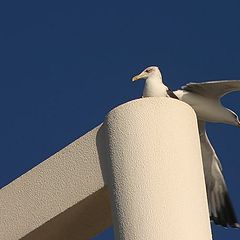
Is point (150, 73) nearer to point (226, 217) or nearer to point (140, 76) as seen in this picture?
point (140, 76)

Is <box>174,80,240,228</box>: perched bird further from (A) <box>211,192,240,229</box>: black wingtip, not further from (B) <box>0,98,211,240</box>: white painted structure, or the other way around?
(B) <box>0,98,211,240</box>: white painted structure

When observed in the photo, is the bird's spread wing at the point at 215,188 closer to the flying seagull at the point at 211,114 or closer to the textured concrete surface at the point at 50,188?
the flying seagull at the point at 211,114

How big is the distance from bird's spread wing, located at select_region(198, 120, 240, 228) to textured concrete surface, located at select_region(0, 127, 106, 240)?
2082 mm

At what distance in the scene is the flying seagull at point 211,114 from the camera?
23.8 feet

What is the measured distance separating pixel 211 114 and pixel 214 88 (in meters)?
0.21

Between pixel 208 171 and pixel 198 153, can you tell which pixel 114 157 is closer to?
pixel 198 153

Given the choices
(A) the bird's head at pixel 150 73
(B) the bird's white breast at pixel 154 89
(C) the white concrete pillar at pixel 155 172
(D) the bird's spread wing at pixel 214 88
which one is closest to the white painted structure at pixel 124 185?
(C) the white concrete pillar at pixel 155 172

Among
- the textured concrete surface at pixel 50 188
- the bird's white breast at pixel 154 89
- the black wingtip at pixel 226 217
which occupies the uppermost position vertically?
the bird's white breast at pixel 154 89

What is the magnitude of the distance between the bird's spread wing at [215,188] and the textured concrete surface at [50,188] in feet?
6.83

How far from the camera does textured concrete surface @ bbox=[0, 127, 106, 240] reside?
523 cm

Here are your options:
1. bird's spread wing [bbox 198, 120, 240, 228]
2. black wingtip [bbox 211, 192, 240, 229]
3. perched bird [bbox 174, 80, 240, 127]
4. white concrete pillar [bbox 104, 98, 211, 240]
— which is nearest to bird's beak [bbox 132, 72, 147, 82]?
perched bird [bbox 174, 80, 240, 127]

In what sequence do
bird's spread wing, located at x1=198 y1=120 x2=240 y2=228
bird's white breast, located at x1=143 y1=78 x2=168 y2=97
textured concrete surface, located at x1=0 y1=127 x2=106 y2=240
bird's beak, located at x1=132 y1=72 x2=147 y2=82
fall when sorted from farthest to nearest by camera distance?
1. bird's beak, located at x1=132 y1=72 x2=147 y2=82
2. bird's spread wing, located at x1=198 y1=120 x2=240 y2=228
3. bird's white breast, located at x1=143 y1=78 x2=168 y2=97
4. textured concrete surface, located at x1=0 y1=127 x2=106 y2=240

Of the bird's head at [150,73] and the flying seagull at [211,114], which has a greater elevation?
the bird's head at [150,73]

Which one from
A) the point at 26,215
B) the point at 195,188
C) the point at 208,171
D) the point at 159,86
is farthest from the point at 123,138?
the point at 208,171
